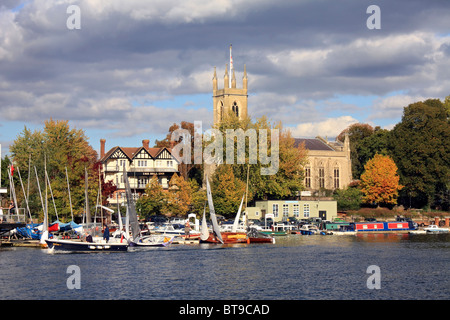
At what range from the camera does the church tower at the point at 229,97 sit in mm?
147125

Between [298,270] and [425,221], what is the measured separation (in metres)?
67.8

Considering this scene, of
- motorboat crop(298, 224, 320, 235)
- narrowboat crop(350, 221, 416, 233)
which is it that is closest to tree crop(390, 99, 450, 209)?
narrowboat crop(350, 221, 416, 233)

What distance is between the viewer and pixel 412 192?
113 metres

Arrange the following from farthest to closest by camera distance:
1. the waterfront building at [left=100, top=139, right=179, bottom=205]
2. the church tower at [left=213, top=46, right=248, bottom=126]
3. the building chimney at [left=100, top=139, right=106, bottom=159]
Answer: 1. the church tower at [left=213, top=46, right=248, bottom=126]
2. the building chimney at [left=100, top=139, right=106, bottom=159]
3. the waterfront building at [left=100, top=139, right=179, bottom=205]

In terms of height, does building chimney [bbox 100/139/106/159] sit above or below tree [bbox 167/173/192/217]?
above

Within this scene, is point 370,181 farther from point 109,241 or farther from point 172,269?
Answer: point 172,269

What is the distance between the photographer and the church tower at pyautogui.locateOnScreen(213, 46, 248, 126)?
14712cm

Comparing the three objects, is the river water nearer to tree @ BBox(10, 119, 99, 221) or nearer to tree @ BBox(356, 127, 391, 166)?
tree @ BBox(10, 119, 99, 221)

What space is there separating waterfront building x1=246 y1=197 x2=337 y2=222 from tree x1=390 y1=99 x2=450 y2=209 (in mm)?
14239

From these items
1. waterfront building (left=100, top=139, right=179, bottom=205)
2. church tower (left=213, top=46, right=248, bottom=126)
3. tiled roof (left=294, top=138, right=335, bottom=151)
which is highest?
church tower (left=213, top=46, right=248, bottom=126)

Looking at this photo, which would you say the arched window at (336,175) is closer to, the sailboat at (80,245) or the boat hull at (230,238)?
the boat hull at (230,238)

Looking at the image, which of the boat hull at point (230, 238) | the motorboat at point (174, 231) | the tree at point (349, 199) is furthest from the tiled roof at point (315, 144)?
the boat hull at point (230, 238)

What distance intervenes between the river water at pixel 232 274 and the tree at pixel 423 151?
146 feet

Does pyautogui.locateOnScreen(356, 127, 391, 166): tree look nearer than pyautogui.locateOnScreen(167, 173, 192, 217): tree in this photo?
No
